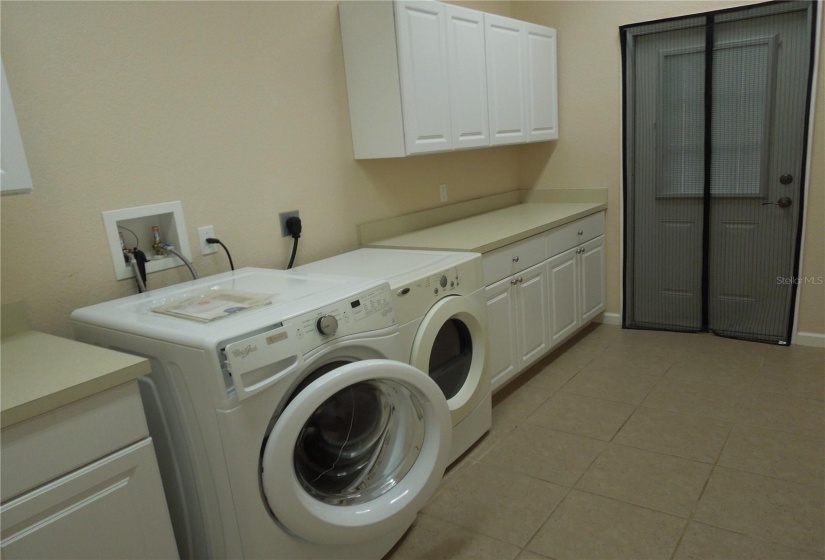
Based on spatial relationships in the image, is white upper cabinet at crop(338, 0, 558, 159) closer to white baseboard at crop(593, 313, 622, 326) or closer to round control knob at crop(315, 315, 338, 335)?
round control knob at crop(315, 315, 338, 335)

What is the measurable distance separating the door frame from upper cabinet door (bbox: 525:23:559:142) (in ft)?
1.33

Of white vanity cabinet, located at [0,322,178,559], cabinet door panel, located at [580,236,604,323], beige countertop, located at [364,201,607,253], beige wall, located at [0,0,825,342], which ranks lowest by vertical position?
cabinet door panel, located at [580,236,604,323]

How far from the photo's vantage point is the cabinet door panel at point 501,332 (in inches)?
104

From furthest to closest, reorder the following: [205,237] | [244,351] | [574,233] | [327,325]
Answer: [574,233], [205,237], [327,325], [244,351]

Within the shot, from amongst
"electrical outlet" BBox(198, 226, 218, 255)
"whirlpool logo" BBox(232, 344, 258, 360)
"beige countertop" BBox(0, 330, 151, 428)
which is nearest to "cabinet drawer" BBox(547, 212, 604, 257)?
"electrical outlet" BBox(198, 226, 218, 255)

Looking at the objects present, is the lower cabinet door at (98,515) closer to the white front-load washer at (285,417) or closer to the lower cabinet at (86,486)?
the lower cabinet at (86,486)

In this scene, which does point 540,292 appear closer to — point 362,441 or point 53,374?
point 362,441

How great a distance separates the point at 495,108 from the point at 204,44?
1.59 meters

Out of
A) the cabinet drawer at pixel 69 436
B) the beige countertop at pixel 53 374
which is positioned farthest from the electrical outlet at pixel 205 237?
the cabinet drawer at pixel 69 436

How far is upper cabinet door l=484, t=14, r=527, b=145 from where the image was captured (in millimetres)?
3086

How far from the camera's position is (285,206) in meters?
2.47

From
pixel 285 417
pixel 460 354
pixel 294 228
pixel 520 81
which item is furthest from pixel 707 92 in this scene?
pixel 285 417

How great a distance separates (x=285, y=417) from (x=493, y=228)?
1.86 meters

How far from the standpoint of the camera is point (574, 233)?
3369 mm
